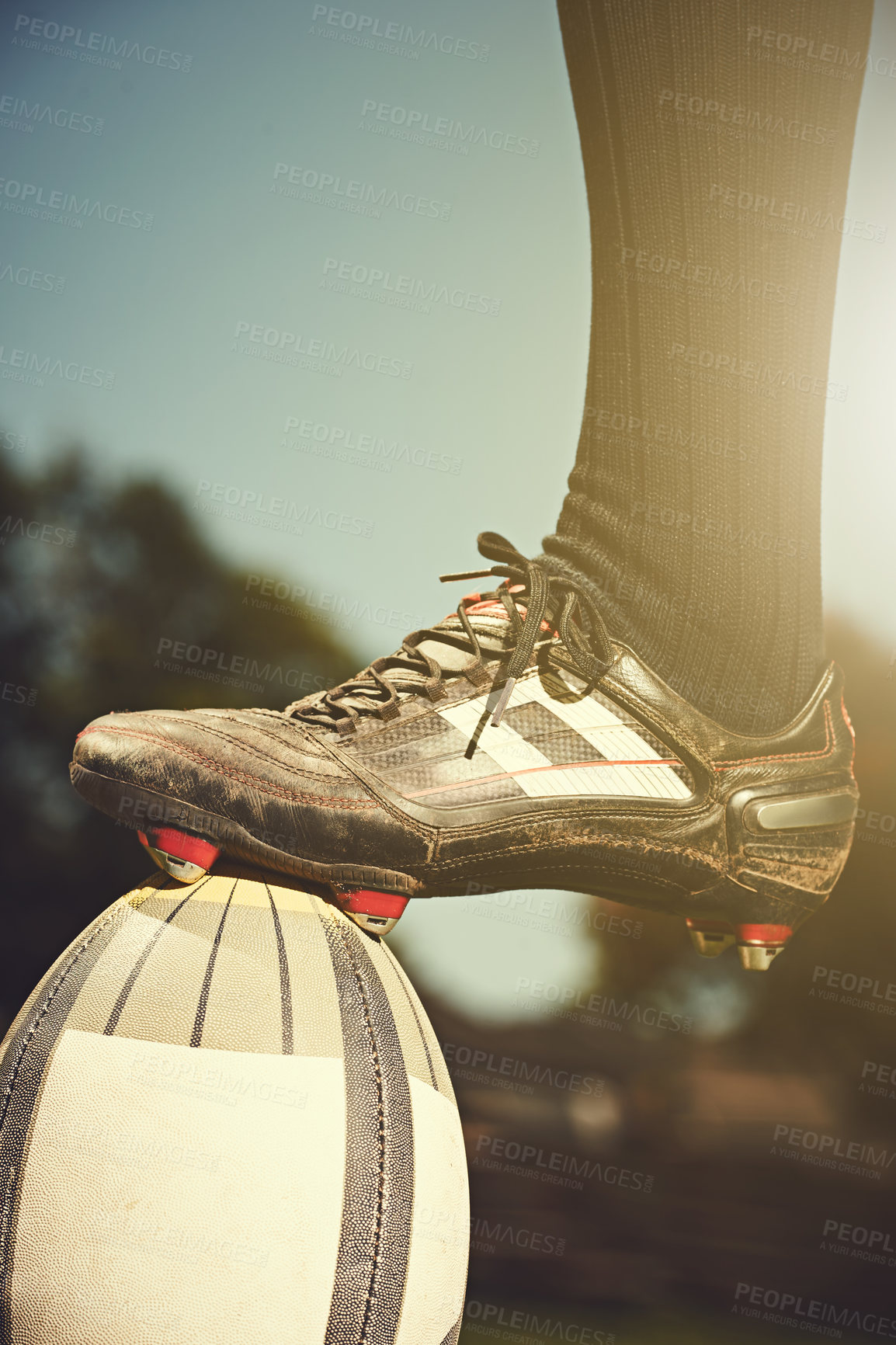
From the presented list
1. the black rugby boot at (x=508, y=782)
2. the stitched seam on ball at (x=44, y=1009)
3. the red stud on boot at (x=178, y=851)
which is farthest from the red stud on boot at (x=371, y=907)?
the stitched seam on ball at (x=44, y=1009)

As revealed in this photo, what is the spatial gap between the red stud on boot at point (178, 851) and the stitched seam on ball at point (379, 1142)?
0.62ft

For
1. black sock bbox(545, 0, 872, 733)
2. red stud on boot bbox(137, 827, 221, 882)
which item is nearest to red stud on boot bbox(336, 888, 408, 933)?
red stud on boot bbox(137, 827, 221, 882)

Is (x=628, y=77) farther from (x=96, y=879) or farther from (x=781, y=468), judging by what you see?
(x=96, y=879)

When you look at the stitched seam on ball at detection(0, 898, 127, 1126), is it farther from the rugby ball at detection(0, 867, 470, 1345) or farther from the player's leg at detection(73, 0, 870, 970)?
the player's leg at detection(73, 0, 870, 970)

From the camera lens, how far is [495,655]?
30.5 inches

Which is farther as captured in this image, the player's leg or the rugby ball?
the player's leg

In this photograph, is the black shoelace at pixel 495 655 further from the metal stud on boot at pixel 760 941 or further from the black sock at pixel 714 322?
the metal stud on boot at pixel 760 941

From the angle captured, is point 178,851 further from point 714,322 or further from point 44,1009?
point 714,322

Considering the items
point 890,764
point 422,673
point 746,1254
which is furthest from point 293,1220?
point 746,1254

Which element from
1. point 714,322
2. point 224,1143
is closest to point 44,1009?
point 224,1143

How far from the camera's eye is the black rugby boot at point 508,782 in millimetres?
657

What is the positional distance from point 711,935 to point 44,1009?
680 mm

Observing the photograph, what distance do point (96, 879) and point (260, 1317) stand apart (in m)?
4.09

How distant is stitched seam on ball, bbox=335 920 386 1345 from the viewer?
2.07ft
